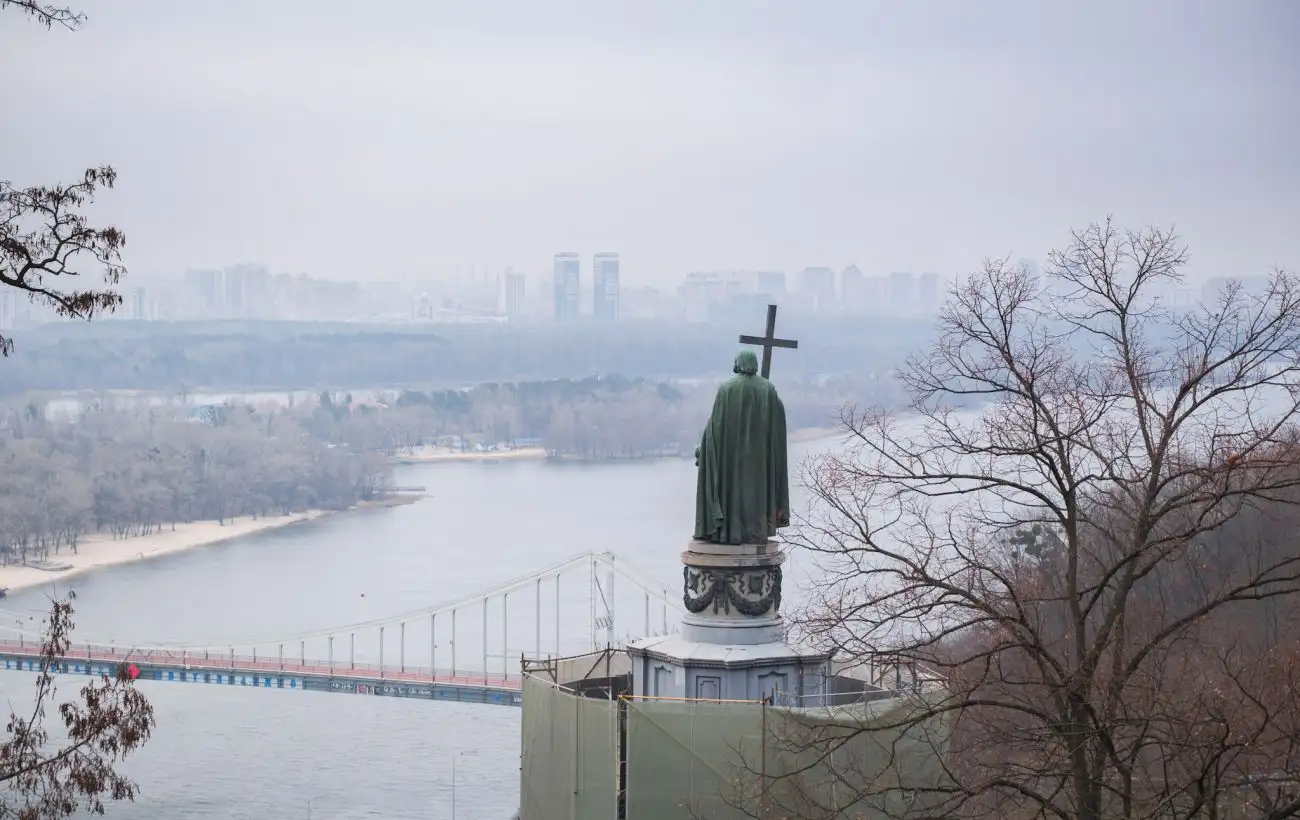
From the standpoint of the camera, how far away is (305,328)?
121438mm

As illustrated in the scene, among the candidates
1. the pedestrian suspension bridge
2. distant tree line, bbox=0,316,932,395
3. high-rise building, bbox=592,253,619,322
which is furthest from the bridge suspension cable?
high-rise building, bbox=592,253,619,322

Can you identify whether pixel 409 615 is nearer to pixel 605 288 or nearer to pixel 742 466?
pixel 742 466

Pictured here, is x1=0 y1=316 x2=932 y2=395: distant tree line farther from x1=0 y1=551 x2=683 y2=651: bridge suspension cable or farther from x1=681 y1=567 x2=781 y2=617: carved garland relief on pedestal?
x1=681 y1=567 x2=781 y2=617: carved garland relief on pedestal

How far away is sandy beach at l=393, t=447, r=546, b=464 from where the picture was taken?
8931cm

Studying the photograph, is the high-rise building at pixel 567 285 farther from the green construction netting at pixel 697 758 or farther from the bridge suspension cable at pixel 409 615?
the green construction netting at pixel 697 758

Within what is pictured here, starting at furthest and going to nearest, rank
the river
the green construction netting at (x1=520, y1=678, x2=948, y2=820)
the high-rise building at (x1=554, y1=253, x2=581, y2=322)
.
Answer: the high-rise building at (x1=554, y1=253, x2=581, y2=322) < the river < the green construction netting at (x1=520, y1=678, x2=948, y2=820)

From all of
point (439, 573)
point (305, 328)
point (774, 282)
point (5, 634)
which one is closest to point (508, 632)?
point (439, 573)

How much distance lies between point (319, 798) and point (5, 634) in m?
24.3

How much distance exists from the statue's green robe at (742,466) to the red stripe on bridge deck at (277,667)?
27684 mm

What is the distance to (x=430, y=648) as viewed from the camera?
47312 millimetres

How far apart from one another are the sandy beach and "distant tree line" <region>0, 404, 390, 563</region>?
5106 mm

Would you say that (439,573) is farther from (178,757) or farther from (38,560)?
(178,757)

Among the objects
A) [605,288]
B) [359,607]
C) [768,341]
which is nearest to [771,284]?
[605,288]

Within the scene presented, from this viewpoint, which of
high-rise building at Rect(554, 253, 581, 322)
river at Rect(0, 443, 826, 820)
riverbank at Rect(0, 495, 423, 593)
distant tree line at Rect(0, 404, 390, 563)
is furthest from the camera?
high-rise building at Rect(554, 253, 581, 322)
